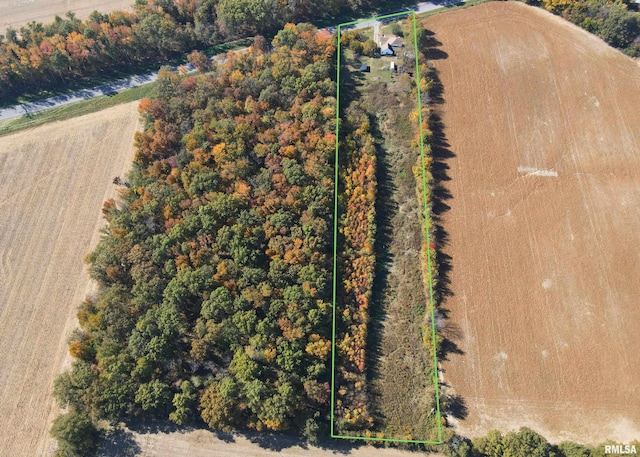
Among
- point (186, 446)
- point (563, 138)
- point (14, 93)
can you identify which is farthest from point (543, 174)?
point (14, 93)

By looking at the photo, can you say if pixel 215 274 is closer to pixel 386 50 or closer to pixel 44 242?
pixel 44 242

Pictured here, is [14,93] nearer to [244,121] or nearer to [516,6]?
[244,121]

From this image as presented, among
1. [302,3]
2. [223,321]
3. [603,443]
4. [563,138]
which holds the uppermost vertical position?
[302,3]

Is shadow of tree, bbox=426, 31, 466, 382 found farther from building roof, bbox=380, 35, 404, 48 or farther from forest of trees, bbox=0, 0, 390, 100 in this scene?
forest of trees, bbox=0, 0, 390, 100

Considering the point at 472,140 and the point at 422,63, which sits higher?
the point at 422,63

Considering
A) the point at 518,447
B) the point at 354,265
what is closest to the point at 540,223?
the point at 354,265

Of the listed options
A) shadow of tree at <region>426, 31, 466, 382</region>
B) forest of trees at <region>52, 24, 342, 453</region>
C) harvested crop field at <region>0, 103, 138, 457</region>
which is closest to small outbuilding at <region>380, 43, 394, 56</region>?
shadow of tree at <region>426, 31, 466, 382</region>
